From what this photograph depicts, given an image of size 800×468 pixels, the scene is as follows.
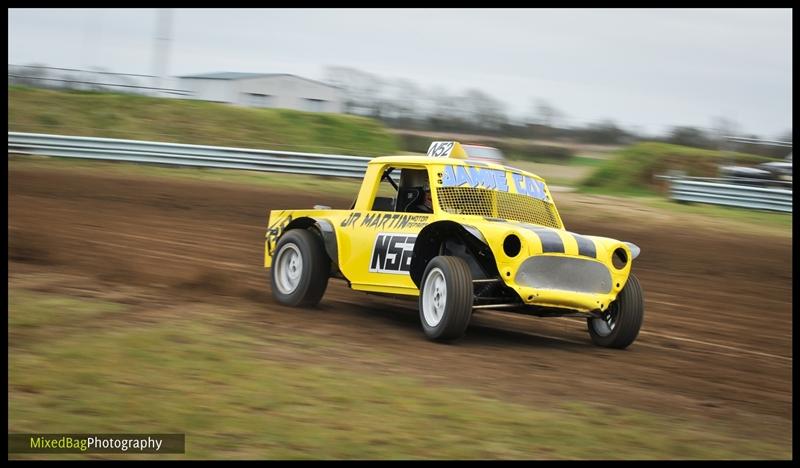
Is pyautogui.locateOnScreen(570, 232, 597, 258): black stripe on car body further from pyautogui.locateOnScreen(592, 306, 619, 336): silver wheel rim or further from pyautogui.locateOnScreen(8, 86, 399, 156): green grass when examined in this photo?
pyautogui.locateOnScreen(8, 86, 399, 156): green grass

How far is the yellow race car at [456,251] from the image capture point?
26.9 feet

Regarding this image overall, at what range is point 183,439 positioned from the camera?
5258mm

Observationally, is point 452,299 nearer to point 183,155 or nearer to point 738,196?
point 738,196

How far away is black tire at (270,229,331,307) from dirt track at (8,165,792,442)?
212 mm

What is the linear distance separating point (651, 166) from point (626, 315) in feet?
65.6

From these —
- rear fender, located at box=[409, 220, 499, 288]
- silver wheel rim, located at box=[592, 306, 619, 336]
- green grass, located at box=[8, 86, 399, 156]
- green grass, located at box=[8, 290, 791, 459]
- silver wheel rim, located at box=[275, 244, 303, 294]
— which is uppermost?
green grass, located at box=[8, 86, 399, 156]

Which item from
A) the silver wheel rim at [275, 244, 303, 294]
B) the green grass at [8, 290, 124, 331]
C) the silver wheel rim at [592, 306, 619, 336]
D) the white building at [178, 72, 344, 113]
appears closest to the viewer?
the green grass at [8, 290, 124, 331]

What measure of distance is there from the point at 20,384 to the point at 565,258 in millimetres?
4235

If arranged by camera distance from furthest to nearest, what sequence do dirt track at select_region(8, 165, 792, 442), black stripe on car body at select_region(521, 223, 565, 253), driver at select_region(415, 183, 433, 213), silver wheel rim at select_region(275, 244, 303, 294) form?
silver wheel rim at select_region(275, 244, 303, 294) → driver at select_region(415, 183, 433, 213) → black stripe on car body at select_region(521, 223, 565, 253) → dirt track at select_region(8, 165, 792, 442)

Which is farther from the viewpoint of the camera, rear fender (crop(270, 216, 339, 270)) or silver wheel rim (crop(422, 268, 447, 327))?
rear fender (crop(270, 216, 339, 270))

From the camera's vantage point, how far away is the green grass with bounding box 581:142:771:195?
27.4 m

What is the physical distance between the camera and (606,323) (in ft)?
29.4

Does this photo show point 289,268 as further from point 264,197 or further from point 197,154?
point 197,154

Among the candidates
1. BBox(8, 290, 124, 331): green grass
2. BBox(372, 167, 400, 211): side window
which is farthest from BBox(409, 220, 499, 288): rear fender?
BBox(8, 290, 124, 331): green grass
